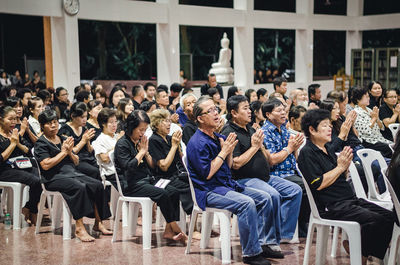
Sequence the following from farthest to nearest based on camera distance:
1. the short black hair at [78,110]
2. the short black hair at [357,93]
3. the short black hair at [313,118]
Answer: the short black hair at [357,93] → the short black hair at [78,110] → the short black hair at [313,118]

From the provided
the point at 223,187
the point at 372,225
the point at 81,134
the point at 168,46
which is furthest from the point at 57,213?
the point at 168,46

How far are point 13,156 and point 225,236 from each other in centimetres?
261

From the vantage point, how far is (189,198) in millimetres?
5133

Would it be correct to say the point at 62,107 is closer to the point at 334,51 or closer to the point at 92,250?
the point at 92,250

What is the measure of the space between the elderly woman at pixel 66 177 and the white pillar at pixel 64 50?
644 cm

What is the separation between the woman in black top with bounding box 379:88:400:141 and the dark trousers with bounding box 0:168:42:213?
4492 mm

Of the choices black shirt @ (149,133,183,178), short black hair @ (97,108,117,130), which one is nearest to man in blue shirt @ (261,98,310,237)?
A: black shirt @ (149,133,183,178)

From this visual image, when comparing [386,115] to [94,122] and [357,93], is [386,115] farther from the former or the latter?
[94,122]

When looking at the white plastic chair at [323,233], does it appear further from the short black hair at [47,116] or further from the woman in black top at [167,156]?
the short black hair at [47,116]

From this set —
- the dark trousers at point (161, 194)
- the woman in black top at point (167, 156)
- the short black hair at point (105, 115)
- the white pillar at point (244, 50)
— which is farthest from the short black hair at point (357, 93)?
the white pillar at point (244, 50)

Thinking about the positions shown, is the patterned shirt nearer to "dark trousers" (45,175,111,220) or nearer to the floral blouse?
"dark trousers" (45,175,111,220)

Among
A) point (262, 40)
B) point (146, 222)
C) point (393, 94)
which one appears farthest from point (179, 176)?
point (262, 40)

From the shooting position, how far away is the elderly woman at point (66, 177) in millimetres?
5133

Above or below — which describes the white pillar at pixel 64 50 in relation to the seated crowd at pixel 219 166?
above
